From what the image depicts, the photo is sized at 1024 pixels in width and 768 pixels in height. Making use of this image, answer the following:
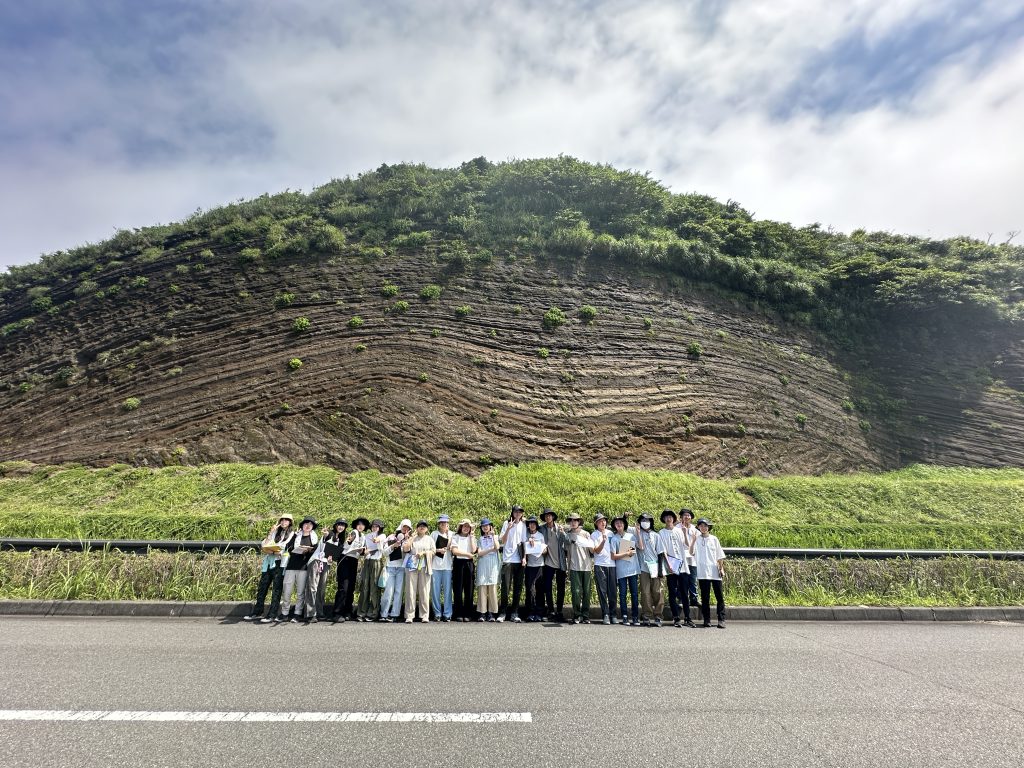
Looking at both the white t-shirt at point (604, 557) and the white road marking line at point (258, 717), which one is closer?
the white road marking line at point (258, 717)

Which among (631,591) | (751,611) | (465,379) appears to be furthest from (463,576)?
(465,379)

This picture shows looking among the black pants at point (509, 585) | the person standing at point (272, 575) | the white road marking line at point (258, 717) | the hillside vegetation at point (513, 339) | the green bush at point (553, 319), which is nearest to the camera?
the white road marking line at point (258, 717)

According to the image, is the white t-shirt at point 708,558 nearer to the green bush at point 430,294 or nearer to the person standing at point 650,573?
the person standing at point 650,573

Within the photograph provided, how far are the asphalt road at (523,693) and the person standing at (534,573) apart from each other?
39.0 inches

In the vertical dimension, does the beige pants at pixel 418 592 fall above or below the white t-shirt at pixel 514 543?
below

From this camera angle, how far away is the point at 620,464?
18.9m

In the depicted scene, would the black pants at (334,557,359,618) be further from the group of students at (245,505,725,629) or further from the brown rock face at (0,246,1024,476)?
the brown rock face at (0,246,1024,476)

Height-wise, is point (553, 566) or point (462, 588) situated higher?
point (553, 566)

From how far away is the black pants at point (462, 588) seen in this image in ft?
27.0

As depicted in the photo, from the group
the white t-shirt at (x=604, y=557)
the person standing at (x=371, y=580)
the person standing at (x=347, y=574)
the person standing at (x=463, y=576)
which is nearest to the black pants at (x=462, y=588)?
the person standing at (x=463, y=576)

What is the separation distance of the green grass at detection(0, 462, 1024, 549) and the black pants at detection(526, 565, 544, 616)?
5828 mm

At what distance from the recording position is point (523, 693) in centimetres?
458

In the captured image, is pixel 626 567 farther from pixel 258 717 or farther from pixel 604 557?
pixel 258 717

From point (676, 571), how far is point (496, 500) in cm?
815
